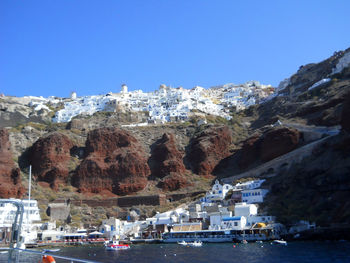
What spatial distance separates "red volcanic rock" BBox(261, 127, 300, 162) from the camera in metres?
78.9

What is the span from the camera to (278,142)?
80.2m

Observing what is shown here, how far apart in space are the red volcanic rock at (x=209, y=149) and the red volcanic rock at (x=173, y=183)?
5776 millimetres

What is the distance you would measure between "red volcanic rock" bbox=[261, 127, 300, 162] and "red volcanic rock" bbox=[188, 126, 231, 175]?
1122cm

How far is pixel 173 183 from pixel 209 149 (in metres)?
12.6

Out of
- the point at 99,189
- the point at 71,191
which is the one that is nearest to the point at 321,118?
the point at 99,189

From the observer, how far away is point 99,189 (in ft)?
269

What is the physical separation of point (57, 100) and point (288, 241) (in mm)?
130445

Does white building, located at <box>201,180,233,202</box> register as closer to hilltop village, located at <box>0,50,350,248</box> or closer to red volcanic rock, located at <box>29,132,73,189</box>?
hilltop village, located at <box>0,50,350,248</box>

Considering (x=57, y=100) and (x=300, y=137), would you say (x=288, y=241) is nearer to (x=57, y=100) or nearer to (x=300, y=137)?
(x=300, y=137)

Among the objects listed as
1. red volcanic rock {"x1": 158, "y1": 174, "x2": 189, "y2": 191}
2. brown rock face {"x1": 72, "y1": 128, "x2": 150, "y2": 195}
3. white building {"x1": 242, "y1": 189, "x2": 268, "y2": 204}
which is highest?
brown rock face {"x1": 72, "y1": 128, "x2": 150, "y2": 195}

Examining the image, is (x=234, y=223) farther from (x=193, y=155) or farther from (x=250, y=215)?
(x=193, y=155)

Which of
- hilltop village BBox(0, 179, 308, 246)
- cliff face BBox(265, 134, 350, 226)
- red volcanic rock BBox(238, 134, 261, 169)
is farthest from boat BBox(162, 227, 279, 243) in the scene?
red volcanic rock BBox(238, 134, 261, 169)

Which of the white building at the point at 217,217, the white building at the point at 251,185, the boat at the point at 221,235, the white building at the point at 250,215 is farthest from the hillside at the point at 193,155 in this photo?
the white building at the point at 217,217

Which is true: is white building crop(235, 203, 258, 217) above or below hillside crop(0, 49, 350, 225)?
below
